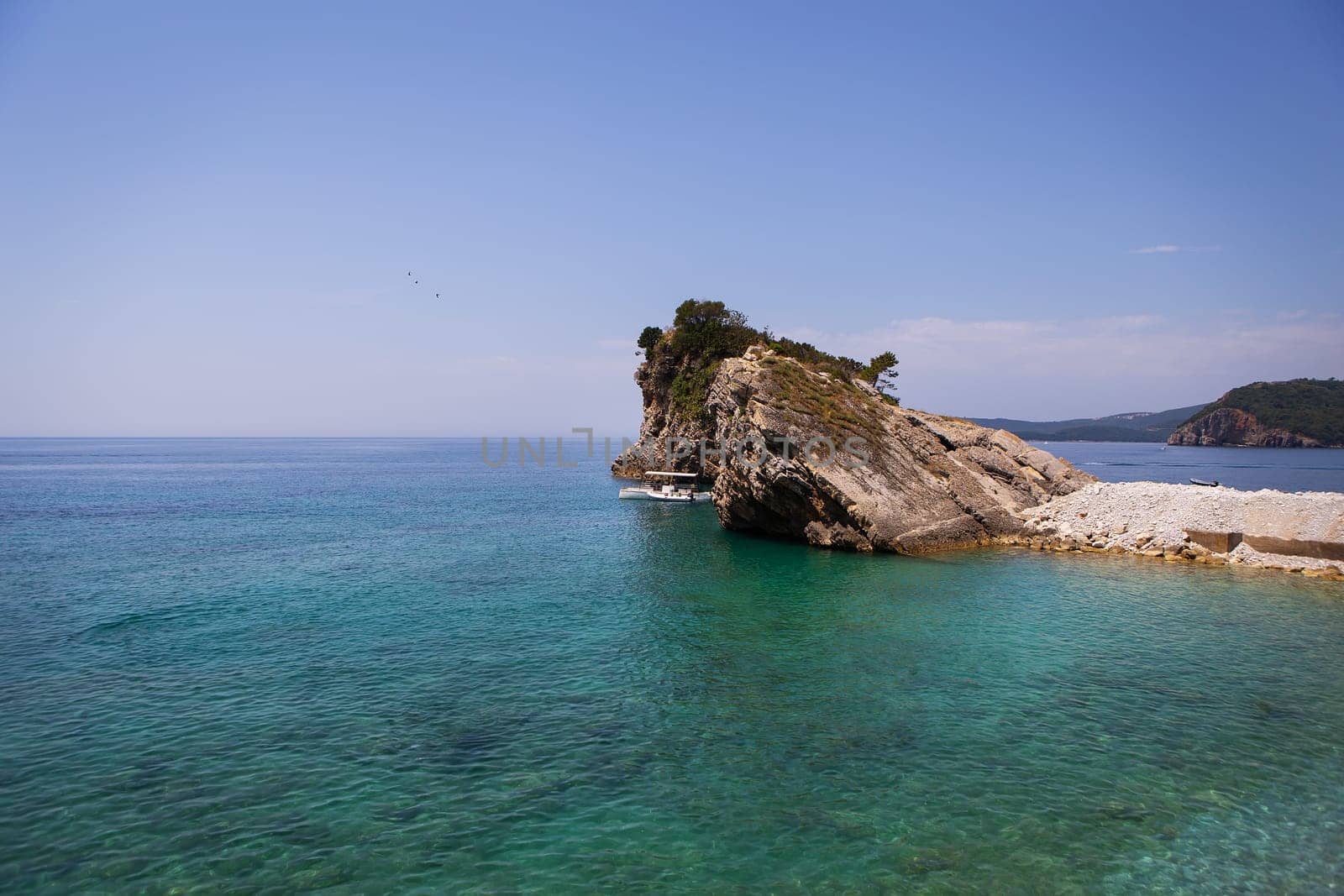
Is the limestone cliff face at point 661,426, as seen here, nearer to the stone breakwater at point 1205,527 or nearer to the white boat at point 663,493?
the white boat at point 663,493

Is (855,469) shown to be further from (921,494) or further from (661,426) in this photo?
(661,426)

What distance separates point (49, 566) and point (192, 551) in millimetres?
6328

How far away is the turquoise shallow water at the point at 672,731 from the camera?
11.3 m

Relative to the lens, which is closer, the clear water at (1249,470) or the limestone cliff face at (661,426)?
the limestone cliff face at (661,426)

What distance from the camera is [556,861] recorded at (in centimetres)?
1129

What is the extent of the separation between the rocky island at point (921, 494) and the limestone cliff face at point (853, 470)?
0.28 feet

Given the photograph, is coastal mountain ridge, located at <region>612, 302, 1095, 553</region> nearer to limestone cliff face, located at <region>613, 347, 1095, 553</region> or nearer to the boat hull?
limestone cliff face, located at <region>613, 347, 1095, 553</region>

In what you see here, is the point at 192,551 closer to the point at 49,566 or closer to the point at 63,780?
the point at 49,566

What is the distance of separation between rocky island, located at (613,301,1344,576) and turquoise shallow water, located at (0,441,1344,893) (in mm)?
4459

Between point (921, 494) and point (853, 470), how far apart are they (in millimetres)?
4867

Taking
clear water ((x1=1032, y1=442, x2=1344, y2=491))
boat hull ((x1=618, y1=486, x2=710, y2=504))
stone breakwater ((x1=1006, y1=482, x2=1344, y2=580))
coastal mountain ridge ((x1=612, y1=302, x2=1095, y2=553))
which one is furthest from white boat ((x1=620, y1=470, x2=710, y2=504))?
clear water ((x1=1032, y1=442, x2=1344, y2=491))

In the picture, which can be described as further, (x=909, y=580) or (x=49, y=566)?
(x=49, y=566)

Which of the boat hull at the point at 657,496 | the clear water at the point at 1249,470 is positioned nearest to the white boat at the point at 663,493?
the boat hull at the point at 657,496

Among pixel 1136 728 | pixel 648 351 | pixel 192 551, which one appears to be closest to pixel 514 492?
pixel 648 351
